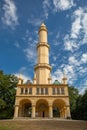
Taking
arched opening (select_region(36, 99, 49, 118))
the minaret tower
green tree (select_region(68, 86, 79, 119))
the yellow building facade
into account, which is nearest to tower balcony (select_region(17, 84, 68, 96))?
the yellow building facade

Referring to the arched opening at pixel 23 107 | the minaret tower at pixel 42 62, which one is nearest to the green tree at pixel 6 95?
the arched opening at pixel 23 107

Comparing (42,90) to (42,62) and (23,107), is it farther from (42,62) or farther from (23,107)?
(42,62)

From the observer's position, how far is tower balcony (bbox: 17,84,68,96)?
156 ft

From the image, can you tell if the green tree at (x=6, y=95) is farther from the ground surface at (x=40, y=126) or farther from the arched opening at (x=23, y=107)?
the ground surface at (x=40, y=126)

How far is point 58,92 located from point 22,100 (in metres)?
Answer: 10.7

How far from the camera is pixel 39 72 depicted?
54.7 m

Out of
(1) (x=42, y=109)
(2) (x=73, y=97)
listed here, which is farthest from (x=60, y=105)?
(2) (x=73, y=97)

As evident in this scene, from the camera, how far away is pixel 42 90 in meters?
48.2

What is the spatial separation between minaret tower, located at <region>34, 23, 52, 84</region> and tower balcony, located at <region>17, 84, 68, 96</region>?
186 inches

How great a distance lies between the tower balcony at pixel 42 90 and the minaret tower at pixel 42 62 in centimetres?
473

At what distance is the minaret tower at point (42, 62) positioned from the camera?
5368 centimetres

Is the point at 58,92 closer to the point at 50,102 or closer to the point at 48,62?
the point at 50,102

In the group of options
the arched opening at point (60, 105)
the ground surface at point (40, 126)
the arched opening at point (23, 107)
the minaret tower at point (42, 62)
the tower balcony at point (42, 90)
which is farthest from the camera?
the minaret tower at point (42, 62)

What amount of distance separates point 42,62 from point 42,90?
11729mm
